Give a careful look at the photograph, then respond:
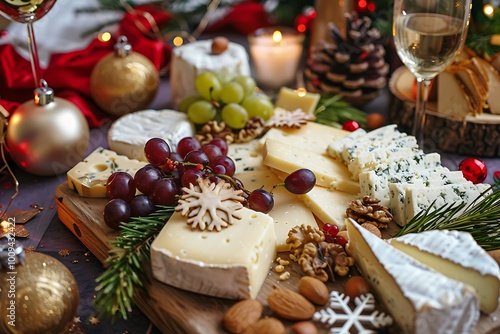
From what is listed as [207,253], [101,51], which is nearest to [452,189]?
[207,253]

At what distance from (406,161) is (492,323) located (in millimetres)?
467

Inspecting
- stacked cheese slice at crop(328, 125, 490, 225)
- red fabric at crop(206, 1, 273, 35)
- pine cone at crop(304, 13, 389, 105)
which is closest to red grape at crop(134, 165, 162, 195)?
stacked cheese slice at crop(328, 125, 490, 225)

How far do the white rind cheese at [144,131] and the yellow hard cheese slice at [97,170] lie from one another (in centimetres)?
6

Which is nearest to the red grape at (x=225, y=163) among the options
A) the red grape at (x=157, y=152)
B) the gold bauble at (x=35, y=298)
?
the red grape at (x=157, y=152)

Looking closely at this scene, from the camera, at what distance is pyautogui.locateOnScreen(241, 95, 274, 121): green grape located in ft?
5.39

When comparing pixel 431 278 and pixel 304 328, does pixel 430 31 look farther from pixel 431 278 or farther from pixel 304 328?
pixel 304 328

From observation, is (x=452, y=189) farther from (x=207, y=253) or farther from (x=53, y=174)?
(x=53, y=174)

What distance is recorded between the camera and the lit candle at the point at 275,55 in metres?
2.03

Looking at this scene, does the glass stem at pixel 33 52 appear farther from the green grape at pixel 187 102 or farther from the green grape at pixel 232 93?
the green grape at pixel 232 93

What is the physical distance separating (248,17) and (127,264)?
166cm

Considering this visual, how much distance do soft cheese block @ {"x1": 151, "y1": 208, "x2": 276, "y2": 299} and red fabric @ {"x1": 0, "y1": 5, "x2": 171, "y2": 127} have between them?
2.76 feet

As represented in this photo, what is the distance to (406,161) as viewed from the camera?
133 cm

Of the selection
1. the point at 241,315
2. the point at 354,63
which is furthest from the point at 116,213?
the point at 354,63

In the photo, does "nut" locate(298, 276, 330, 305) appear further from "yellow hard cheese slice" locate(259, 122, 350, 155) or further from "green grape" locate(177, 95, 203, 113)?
"green grape" locate(177, 95, 203, 113)
